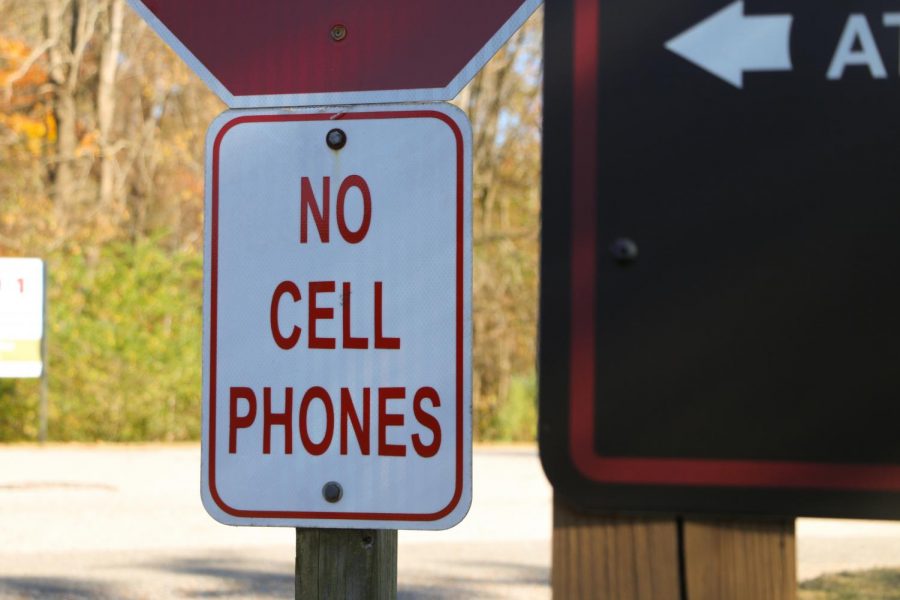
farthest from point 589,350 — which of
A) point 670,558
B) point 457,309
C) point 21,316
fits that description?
point 21,316

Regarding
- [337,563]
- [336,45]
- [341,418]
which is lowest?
[337,563]

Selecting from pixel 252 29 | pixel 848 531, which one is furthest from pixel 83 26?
pixel 252 29

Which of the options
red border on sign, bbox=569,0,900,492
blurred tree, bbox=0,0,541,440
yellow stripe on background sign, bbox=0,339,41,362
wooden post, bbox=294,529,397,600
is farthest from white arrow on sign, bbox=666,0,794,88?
blurred tree, bbox=0,0,541,440

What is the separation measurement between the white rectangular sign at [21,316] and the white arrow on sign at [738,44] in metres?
16.0

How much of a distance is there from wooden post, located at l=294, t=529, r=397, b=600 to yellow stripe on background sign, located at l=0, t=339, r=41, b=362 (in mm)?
15534

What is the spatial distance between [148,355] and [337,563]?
57.3ft

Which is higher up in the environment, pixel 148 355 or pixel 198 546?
pixel 148 355

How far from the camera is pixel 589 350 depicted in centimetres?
127

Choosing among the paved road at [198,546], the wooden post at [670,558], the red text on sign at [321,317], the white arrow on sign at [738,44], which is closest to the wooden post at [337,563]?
the red text on sign at [321,317]

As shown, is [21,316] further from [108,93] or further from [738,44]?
[738,44]

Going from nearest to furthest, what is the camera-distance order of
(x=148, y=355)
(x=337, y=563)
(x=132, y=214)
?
(x=337, y=563)
(x=148, y=355)
(x=132, y=214)

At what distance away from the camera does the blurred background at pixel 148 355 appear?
8.85m

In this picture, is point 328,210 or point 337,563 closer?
point 328,210

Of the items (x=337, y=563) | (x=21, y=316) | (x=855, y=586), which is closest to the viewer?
(x=337, y=563)
